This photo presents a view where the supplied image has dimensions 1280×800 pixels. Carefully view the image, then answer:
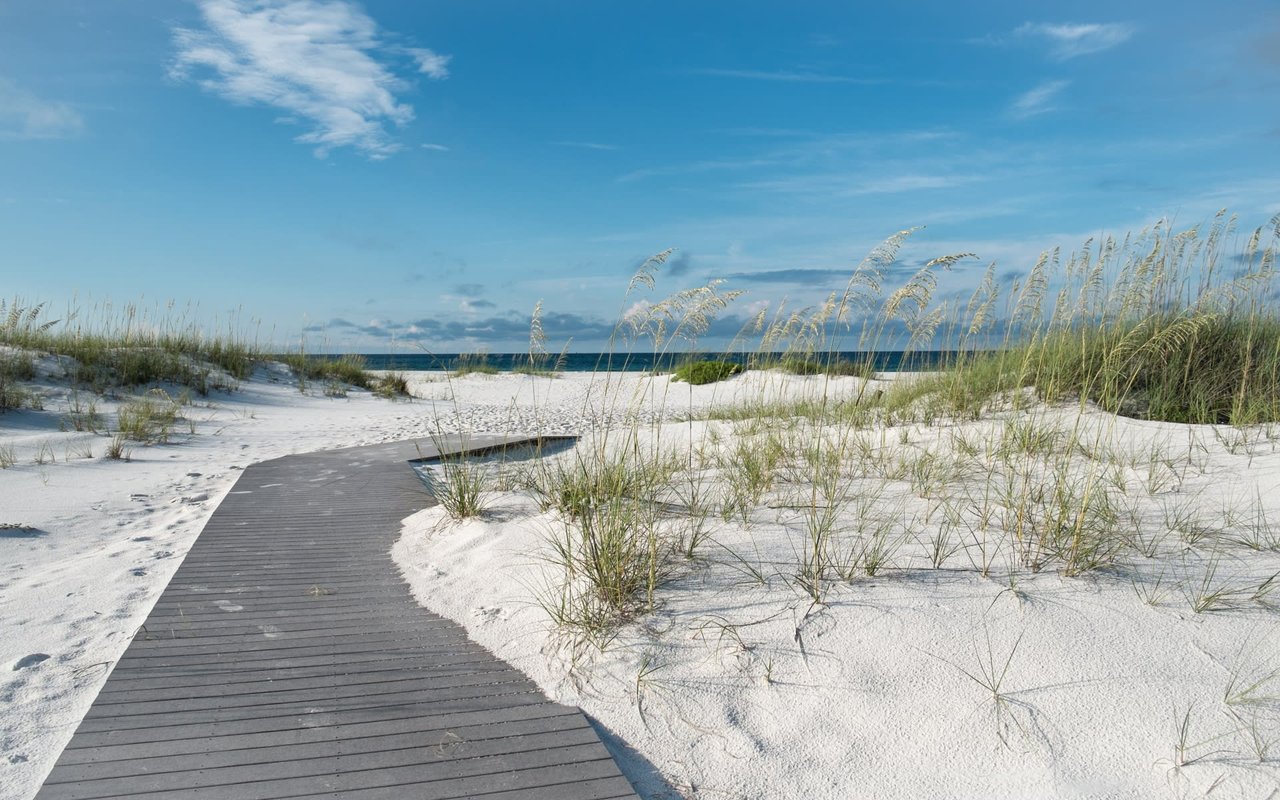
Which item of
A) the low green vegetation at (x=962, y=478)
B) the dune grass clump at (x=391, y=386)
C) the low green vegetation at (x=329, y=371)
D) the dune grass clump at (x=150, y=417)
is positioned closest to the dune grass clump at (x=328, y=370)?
the low green vegetation at (x=329, y=371)

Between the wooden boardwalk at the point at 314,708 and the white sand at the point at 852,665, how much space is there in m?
0.14

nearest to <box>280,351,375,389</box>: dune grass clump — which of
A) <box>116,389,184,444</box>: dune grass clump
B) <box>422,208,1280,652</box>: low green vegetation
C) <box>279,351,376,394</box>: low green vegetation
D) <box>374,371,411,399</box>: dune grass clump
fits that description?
<box>279,351,376,394</box>: low green vegetation

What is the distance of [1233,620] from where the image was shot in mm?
2709

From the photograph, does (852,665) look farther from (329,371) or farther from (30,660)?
(329,371)

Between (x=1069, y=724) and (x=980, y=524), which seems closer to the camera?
(x=1069, y=724)

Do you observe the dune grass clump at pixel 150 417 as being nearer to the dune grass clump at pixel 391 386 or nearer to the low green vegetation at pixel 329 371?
the low green vegetation at pixel 329 371

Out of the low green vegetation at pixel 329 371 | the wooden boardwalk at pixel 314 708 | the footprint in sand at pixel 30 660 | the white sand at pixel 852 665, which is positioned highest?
the low green vegetation at pixel 329 371

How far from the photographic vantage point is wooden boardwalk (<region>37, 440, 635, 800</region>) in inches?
82.0

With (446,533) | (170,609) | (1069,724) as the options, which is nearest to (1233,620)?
(1069,724)

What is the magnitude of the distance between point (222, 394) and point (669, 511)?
10.1m

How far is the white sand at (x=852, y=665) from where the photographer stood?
7.21ft

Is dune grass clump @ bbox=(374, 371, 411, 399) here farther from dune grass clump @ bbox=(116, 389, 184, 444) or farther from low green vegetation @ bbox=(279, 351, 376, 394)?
dune grass clump @ bbox=(116, 389, 184, 444)

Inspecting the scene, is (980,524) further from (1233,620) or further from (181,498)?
(181,498)

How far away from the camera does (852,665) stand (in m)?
2.53
